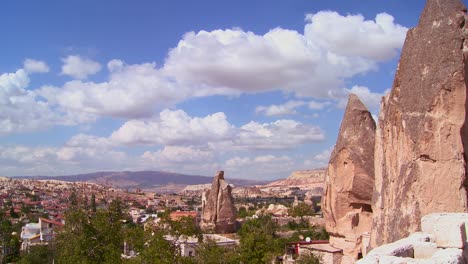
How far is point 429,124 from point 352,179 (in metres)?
6.01

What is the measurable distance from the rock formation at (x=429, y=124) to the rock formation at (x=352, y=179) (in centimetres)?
404

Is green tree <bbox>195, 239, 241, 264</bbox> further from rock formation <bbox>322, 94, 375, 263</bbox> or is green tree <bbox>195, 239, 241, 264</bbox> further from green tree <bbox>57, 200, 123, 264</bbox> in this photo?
rock formation <bbox>322, 94, 375, 263</bbox>

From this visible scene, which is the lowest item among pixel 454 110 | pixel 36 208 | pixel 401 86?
pixel 36 208

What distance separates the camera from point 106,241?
2556 cm

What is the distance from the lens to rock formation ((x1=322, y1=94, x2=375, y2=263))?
17.8 metres

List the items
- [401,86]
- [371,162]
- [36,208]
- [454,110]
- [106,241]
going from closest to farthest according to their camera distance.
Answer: [454,110] → [401,86] → [371,162] → [106,241] → [36,208]

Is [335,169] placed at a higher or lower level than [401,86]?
lower

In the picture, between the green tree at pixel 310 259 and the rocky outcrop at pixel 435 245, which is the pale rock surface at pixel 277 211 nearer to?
the green tree at pixel 310 259

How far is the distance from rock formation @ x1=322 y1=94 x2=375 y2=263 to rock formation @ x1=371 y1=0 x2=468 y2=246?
4036 mm

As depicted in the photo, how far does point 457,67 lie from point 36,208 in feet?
368

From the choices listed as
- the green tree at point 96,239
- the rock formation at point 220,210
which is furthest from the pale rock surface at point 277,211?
the green tree at point 96,239

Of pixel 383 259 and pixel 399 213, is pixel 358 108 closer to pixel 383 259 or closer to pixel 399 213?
pixel 399 213

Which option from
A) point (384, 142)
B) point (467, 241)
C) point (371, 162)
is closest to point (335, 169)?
point (371, 162)

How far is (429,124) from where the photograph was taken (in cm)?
1220
